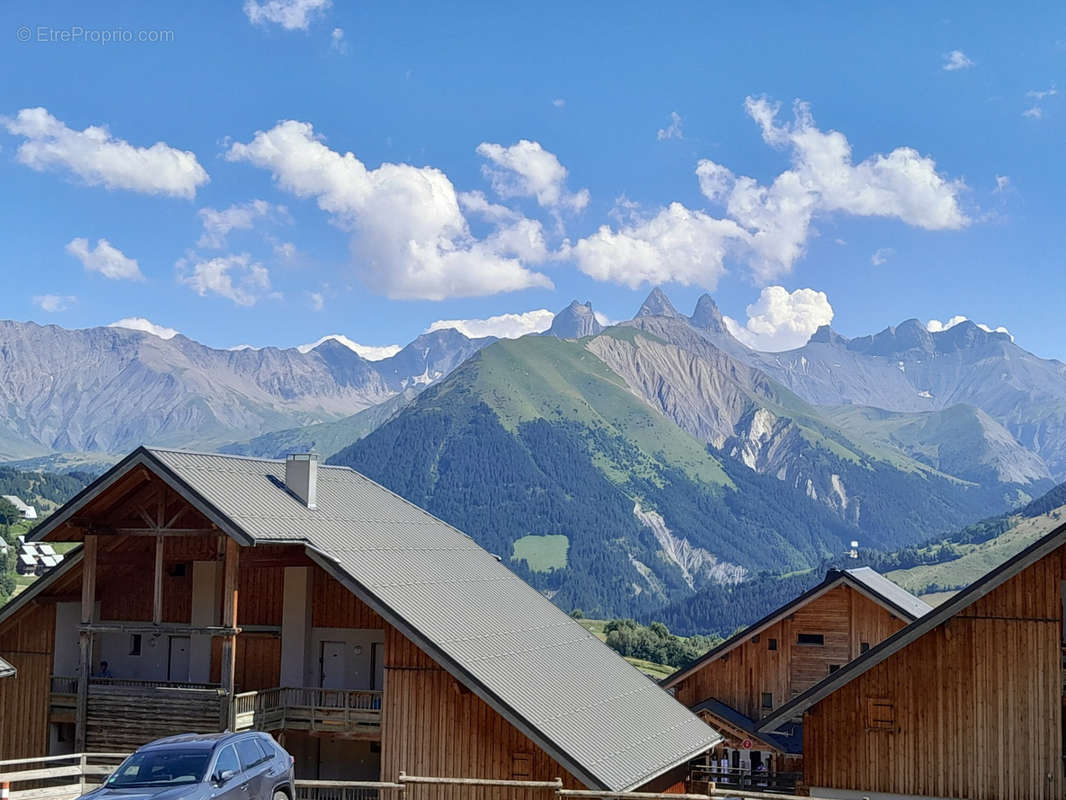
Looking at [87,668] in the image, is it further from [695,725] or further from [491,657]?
[695,725]

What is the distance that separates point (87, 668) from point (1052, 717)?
27.4 metres

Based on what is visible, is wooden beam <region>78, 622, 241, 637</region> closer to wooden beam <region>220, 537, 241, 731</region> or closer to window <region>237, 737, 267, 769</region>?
wooden beam <region>220, 537, 241, 731</region>

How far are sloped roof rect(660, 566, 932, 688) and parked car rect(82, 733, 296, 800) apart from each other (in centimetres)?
3240

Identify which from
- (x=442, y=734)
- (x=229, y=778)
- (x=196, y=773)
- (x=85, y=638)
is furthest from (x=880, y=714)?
(x=85, y=638)

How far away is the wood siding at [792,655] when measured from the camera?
52.3 metres

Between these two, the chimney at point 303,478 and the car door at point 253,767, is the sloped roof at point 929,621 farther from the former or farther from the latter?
the chimney at point 303,478

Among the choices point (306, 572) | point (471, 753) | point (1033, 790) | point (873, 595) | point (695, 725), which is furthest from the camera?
point (873, 595)

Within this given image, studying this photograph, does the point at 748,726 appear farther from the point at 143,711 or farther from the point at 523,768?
the point at 143,711

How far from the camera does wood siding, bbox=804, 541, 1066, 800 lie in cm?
2967

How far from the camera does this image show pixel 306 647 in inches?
1432

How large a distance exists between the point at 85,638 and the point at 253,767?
16.5 meters

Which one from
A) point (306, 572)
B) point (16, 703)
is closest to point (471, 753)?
point (306, 572)

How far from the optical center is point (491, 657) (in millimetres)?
33781

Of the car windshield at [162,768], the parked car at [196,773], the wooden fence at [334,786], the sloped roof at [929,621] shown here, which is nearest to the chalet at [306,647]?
the wooden fence at [334,786]
